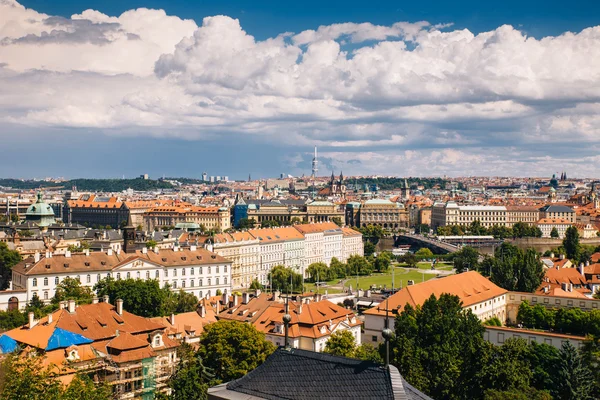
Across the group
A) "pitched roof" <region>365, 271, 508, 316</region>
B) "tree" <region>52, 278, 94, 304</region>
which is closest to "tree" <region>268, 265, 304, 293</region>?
"tree" <region>52, 278, 94, 304</region>

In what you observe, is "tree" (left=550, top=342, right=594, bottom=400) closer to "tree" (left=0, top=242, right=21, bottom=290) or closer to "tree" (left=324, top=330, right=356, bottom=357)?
"tree" (left=324, top=330, right=356, bottom=357)

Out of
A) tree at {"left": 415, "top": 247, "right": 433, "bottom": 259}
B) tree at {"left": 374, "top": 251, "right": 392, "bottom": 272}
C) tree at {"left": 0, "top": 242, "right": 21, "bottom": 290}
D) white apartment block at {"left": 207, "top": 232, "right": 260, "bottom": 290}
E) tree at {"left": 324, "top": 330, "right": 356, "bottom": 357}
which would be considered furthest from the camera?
tree at {"left": 415, "top": 247, "right": 433, "bottom": 259}

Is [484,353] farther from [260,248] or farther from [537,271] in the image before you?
[260,248]

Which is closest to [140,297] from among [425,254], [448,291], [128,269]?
[128,269]

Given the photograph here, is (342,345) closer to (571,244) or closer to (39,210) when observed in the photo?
(571,244)

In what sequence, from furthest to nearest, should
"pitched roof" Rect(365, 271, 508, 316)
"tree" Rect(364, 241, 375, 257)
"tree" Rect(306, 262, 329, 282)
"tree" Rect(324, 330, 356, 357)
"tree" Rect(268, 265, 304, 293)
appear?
"tree" Rect(364, 241, 375, 257) → "tree" Rect(306, 262, 329, 282) → "tree" Rect(268, 265, 304, 293) → "pitched roof" Rect(365, 271, 508, 316) → "tree" Rect(324, 330, 356, 357)

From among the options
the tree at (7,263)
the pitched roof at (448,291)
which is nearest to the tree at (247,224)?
the tree at (7,263)
